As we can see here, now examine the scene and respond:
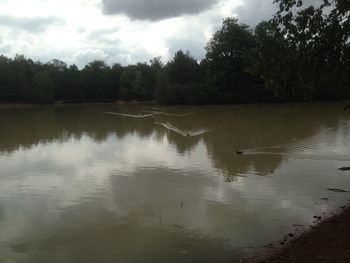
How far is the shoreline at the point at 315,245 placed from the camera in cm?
869

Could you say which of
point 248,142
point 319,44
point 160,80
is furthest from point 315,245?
point 160,80

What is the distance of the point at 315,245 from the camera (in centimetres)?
968

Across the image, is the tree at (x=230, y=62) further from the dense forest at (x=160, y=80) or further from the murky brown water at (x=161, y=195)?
the murky brown water at (x=161, y=195)

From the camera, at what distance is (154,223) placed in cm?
1339

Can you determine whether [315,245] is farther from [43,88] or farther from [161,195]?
[43,88]

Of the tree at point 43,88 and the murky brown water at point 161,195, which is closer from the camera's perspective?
the murky brown water at point 161,195

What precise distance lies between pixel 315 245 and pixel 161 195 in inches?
318

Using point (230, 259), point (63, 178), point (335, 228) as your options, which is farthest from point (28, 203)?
point (335, 228)

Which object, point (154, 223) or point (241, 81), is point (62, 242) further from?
point (241, 81)

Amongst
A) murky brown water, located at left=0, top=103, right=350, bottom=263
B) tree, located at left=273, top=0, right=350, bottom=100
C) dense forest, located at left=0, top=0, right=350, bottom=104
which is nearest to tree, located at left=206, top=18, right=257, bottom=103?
dense forest, located at left=0, top=0, right=350, bottom=104

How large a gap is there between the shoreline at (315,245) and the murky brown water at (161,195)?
2.31ft

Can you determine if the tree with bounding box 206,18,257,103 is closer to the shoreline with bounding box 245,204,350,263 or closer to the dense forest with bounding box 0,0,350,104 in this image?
the dense forest with bounding box 0,0,350,104

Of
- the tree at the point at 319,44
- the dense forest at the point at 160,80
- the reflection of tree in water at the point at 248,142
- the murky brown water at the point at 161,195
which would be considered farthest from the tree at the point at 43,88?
the tree at the point at 319,44

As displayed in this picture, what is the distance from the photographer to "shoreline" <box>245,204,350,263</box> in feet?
28.5
